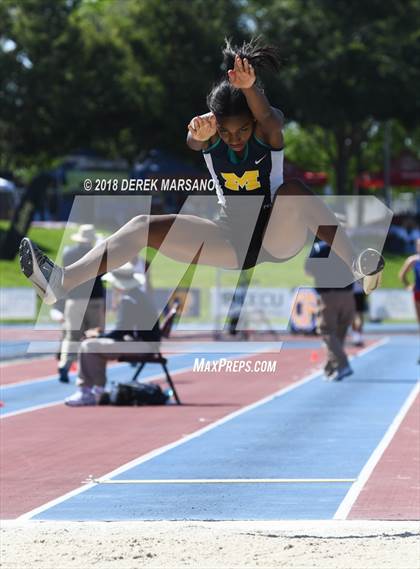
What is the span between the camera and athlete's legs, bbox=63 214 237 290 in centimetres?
645

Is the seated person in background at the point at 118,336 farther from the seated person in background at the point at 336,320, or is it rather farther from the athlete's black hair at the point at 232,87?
the athlete's black hair at the point at 232,87

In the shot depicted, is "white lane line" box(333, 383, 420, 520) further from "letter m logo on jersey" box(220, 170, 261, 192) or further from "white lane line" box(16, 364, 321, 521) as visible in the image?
"letter m logo on jersey" box(220, 170, 261, 192)

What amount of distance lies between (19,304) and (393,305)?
9.83 meters

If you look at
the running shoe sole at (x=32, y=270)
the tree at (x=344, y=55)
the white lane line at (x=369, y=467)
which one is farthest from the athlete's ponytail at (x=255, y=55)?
the tree at (x=344, y=55)

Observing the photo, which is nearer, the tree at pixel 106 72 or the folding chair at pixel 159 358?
the folding chair at pixel 159 358

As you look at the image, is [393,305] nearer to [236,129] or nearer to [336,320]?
[336,320]

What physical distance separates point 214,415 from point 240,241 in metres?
6.43

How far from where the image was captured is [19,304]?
28656 mm

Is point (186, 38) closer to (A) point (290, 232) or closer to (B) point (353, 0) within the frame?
(B) point (353, 0)

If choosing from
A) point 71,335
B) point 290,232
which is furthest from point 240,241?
point 71,335

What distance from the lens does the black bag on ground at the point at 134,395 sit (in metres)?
13.8

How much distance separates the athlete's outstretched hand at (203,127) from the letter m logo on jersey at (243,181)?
23cm

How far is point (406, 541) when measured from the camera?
673cm

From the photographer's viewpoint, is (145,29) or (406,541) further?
(145,29)
